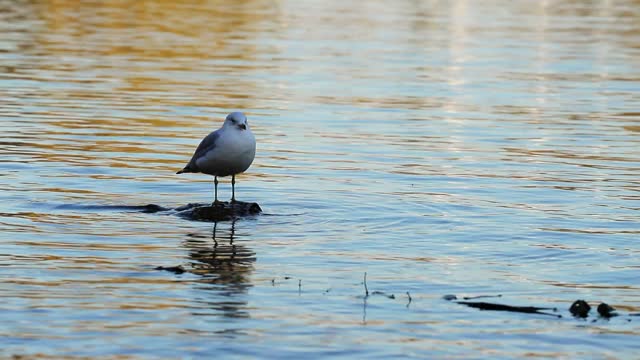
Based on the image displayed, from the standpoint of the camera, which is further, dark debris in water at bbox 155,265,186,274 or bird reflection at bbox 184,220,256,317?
dark debris in water at bbox 155,265,186,274

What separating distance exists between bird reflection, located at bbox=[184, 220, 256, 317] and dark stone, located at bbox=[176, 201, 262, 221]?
0.26m

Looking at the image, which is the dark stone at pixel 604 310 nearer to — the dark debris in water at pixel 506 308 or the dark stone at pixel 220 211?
the dark debris in water at pixel 506 308

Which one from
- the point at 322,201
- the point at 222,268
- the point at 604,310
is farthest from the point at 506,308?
the point at 322,201

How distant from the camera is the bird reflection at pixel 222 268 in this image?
10.8m

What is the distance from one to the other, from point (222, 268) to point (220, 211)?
2873mm

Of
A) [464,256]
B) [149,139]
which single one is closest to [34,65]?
[149,139]

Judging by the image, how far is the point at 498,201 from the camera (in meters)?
16.3

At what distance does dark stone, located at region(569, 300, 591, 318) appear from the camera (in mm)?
10594

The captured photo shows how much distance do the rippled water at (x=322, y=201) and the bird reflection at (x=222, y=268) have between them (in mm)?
39

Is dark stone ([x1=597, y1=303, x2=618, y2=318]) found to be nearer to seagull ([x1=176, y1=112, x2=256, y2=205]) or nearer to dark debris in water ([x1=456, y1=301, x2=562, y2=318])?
dark debris in water ([x1=456, y1=301, x2=562, y2=318])

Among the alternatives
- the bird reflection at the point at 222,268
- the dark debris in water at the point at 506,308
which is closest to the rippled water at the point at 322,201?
the bird reflection at the point at 222,268

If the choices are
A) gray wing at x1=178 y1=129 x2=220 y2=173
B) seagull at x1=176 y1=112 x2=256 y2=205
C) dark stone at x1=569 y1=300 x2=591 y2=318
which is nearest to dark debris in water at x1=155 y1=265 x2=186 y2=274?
seagull at x1=176 y1=112 x2=256 y2=205

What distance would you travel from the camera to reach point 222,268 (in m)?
12.4

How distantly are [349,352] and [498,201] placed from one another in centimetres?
719
